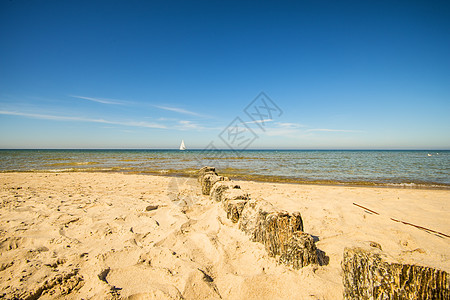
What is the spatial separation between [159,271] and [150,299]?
512 millimetres

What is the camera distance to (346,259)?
2121 mm

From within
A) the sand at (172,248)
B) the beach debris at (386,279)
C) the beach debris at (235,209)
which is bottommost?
the sand at (172,248)

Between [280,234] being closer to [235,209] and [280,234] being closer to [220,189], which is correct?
[235,209]

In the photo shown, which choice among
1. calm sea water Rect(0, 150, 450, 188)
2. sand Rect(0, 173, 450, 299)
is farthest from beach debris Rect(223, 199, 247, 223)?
calm sea water Rect(0, 150, 450, 188)

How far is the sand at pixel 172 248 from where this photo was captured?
8.20 ft

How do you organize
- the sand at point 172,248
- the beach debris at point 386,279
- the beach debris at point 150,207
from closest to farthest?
the beach debris at point 386,279, the sand at point 172,248, the beach debris at point 150,207

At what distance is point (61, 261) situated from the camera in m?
3.03

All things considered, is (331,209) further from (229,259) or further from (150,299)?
(150,299)

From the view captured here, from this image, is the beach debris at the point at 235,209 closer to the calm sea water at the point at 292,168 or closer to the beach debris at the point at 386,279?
the beach debris at the point at 386,279

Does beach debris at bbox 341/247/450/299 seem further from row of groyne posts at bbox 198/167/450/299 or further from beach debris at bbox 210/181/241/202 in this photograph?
beach debris at bbox 210/181/241/202

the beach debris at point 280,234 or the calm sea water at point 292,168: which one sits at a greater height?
the beach debris at point 280,234

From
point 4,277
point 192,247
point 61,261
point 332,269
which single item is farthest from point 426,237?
point 4,277

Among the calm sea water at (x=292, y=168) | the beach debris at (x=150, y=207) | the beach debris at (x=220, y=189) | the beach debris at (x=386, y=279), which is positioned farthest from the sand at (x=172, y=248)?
the calm sea water at (x=292, y=168)

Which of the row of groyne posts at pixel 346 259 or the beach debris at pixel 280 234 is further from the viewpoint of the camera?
the beach debris at pixel 280 234
